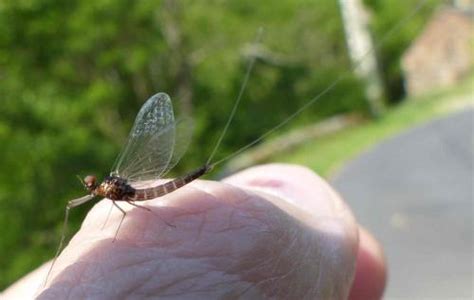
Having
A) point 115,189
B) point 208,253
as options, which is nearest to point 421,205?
point 115,189

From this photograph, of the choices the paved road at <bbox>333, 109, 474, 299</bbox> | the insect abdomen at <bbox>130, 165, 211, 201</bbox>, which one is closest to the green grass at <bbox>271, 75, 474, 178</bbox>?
the paved road at <bbox>333, 109, 474, 299</bbox>

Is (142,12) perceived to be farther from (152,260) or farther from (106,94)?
(152,260)

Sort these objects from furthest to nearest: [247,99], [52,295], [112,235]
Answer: [247,99]
[112,235]
[52,295]

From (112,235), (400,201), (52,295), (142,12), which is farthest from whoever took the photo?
(142,12)

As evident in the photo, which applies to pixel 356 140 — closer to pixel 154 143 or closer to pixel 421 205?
pixel 421 205

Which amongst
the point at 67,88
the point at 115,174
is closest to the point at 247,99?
the point at 67,88

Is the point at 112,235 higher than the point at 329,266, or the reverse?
the point at 112,235

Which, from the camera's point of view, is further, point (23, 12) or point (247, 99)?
point (247, 99)
